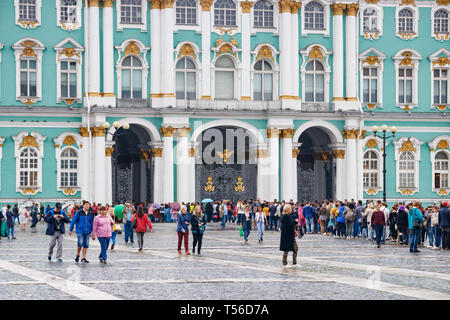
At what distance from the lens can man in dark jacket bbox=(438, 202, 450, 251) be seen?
3716cm

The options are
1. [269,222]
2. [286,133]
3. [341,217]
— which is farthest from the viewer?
[286,133]

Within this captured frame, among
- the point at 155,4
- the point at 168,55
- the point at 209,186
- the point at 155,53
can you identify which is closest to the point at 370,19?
the point at 168,55

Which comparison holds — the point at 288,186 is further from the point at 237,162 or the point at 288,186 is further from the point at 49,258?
the point at 49,258

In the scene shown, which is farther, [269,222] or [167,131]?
[167,131]

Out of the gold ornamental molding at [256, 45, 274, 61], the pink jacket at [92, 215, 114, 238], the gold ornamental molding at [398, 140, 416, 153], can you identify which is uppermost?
the gold ornamental molding at [256, 45, 274, 61]

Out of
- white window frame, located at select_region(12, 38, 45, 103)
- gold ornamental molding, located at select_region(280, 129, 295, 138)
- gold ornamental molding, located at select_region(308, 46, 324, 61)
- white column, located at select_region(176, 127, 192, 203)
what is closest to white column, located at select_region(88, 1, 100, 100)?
white window frame, located at select_region(12, 38, 45, 103)

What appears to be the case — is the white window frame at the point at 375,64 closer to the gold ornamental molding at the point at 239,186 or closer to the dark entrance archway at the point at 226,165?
the dark entrance archway at the point at 226,165

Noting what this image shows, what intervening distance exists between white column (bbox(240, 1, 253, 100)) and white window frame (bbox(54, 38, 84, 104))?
33.1 ft

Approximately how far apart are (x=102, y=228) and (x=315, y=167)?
39785mm

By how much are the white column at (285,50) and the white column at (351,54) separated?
12.7 ft

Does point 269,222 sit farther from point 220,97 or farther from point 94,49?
point 94,49

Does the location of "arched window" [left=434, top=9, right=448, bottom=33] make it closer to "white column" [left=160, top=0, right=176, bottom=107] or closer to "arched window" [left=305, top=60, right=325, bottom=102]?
"arched window" [left=305, top=60, right=325, bottom=102]

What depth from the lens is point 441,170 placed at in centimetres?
6794
